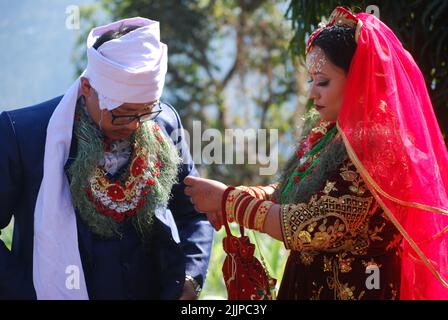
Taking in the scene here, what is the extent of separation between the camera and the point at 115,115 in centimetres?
293

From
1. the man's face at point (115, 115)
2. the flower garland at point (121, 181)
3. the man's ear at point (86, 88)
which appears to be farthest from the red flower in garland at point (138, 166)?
the man's ear at point (86, 88)

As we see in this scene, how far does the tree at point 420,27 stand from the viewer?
3979 millimetres

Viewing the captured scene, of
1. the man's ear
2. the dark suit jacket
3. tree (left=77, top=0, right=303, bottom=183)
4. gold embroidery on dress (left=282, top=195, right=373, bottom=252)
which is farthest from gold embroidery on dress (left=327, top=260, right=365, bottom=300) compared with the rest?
tree (left=77, top=0, right=303, bottom=183)

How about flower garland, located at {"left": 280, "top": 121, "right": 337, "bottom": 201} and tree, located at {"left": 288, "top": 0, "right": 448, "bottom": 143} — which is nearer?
flower garland, located at {"left": 280, "top": 121, "right": 337, "bottom": 201}

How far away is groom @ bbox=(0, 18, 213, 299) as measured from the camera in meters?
2.85

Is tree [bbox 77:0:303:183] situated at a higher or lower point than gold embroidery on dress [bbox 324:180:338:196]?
lower

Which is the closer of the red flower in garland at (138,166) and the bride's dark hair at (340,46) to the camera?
the bride's dark hair at (340,46)

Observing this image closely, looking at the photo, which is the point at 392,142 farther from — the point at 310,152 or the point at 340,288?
the point at 340,288

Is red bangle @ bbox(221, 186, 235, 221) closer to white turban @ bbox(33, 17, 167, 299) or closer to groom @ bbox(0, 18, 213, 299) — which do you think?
groom @ bbox(0, 18, 213, 299)

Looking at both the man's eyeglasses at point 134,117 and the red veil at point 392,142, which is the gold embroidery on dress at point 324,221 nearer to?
the red veil at point 392,142

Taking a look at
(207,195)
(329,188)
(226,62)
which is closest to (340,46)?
(329,188)

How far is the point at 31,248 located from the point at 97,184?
1.17 feet

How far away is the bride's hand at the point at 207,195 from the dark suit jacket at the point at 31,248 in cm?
16

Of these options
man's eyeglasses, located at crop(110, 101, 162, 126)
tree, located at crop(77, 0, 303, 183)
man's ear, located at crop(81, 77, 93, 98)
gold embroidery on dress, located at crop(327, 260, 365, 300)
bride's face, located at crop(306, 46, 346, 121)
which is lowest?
tree, located at crop(77, 0, 303, 183)
